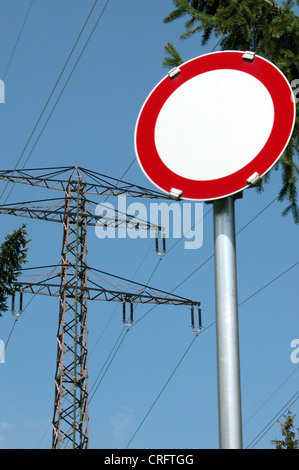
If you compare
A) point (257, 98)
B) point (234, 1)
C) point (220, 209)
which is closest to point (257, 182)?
point (220, 209)

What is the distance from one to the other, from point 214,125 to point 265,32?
8.49 m

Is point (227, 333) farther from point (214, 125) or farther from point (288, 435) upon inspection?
point (288, 435)

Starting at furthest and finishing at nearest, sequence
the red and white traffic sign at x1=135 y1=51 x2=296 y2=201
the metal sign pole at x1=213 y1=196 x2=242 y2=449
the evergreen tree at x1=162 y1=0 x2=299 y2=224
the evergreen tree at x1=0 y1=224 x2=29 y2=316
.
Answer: the evergreen tree at x1=0 y1=224 x2=29 y2=316 < the evergreen tree at x1=162 y1=0 x2=299 y2=224 < the red and white traffic sign at x1=135 y1=51 x2=296 y2=201 < the metal sign pole at x1=213 y1=196 x2=242 y2=449

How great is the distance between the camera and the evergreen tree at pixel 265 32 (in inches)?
441

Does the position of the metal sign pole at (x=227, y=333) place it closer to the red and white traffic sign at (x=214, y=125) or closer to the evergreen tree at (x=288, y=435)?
the red and white traffic sign at (x=214, y=125)

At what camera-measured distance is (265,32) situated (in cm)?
1129

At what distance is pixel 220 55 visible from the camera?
3.47 metres

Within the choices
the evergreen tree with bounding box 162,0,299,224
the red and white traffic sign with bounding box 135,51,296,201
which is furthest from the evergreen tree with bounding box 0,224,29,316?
the red and white traffic sign with bounding box 135,51,296,201

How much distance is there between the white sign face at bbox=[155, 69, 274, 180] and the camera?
3219mm

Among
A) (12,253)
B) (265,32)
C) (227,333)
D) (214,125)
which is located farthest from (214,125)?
(12,253)

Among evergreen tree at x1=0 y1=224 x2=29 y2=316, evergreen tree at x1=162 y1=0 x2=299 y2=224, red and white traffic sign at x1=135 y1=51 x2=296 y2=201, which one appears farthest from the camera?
evergreen tree at x1=0 y1=224 x2=29 y2=316

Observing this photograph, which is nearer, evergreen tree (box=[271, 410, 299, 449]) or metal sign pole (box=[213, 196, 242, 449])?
metal sign pole (box=[213, 196, 242, 449])

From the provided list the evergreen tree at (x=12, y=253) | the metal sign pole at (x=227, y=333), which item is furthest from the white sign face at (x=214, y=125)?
the evergreen tree at (x=12, y=253)

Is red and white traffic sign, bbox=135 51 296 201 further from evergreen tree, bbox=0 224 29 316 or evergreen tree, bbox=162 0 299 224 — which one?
evergreen tree, bbox=0 224 29 316
